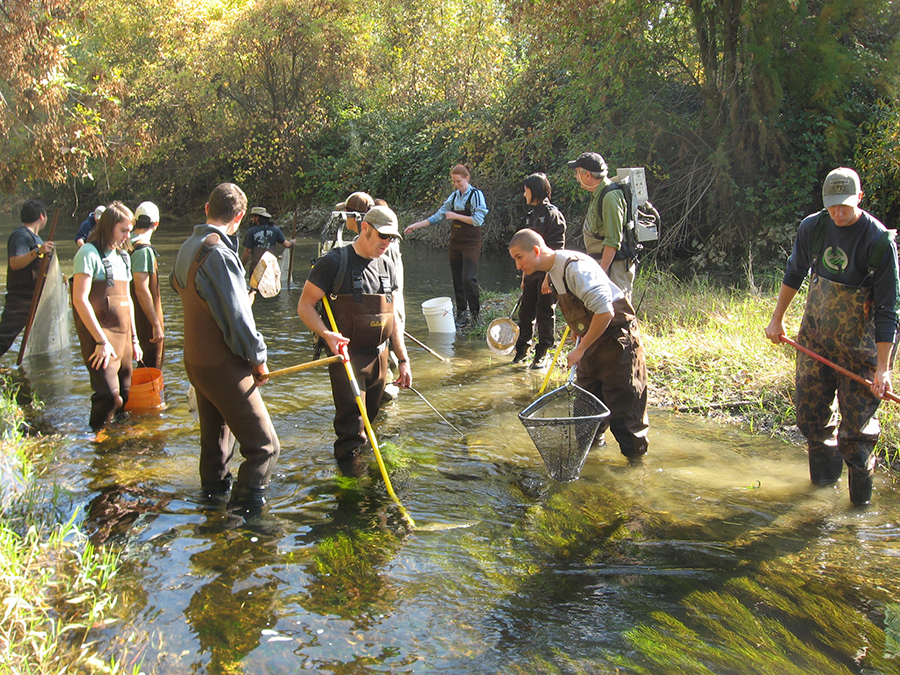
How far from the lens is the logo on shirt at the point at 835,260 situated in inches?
176

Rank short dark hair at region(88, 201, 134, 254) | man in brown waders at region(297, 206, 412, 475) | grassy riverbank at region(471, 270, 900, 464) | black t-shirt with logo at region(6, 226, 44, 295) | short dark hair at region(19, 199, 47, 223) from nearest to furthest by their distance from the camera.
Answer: man in brown waders at region(297, 206, 412, 475)
short dark hair at region(88, 201, 134, 254)
grassy riverbank at region(471, 270, 900, 464)
short dark hair at region(19, 199, 47, 223)
black t-shirt with logo at region(6, 226, 44, 295)

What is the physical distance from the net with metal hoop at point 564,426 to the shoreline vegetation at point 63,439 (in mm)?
2165

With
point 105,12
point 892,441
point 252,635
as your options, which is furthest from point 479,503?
point 105,12

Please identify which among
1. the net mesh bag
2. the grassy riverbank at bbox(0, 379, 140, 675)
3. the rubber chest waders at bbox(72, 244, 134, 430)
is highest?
the rubber chest waders at bbox(72, 244, 134, 430)

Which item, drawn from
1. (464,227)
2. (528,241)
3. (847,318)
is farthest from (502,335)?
(847,318)

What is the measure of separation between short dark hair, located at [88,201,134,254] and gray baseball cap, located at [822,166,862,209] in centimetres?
498

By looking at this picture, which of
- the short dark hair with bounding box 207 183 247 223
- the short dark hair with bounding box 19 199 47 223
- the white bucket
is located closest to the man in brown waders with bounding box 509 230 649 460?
the short dark hair with bounding box 207 183 247 223

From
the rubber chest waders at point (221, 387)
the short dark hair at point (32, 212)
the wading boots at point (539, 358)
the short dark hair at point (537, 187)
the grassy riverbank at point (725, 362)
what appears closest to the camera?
the rubber chest waders at point (221, 387)

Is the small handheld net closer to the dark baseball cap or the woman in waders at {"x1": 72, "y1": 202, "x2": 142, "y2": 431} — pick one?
the dark baseball cap

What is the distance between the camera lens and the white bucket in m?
9.63

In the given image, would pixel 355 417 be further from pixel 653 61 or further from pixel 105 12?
pixel 105 12

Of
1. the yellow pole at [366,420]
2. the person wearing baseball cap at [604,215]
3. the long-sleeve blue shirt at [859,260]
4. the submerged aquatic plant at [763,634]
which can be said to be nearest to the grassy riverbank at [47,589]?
the yellow pole at [366,420]

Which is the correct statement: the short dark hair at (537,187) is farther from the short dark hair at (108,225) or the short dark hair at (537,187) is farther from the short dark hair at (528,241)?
the short dark hair at (108,225)

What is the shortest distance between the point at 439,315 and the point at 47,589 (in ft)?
21.2
